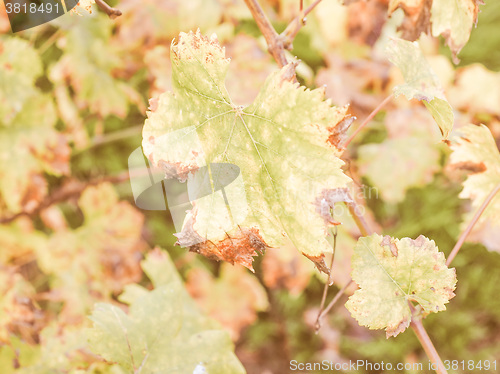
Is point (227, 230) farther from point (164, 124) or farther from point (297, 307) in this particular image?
point (297, 307)

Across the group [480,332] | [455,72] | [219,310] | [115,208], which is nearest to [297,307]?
[219,310]

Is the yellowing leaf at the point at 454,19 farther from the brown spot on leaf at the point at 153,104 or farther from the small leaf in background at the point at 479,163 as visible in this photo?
the brown spot on leaf at the point at 153,104

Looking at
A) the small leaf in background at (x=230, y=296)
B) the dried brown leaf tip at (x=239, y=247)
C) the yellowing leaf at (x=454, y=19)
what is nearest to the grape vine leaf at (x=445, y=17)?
the yellowing leaf at (x=454, y=19)

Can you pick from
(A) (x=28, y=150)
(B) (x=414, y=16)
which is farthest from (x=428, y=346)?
(A) (x=28, y=150)

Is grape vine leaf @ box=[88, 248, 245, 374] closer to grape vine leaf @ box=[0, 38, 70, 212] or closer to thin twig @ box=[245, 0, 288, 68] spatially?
thin twig @ box=[245, 0, 288, 68]
